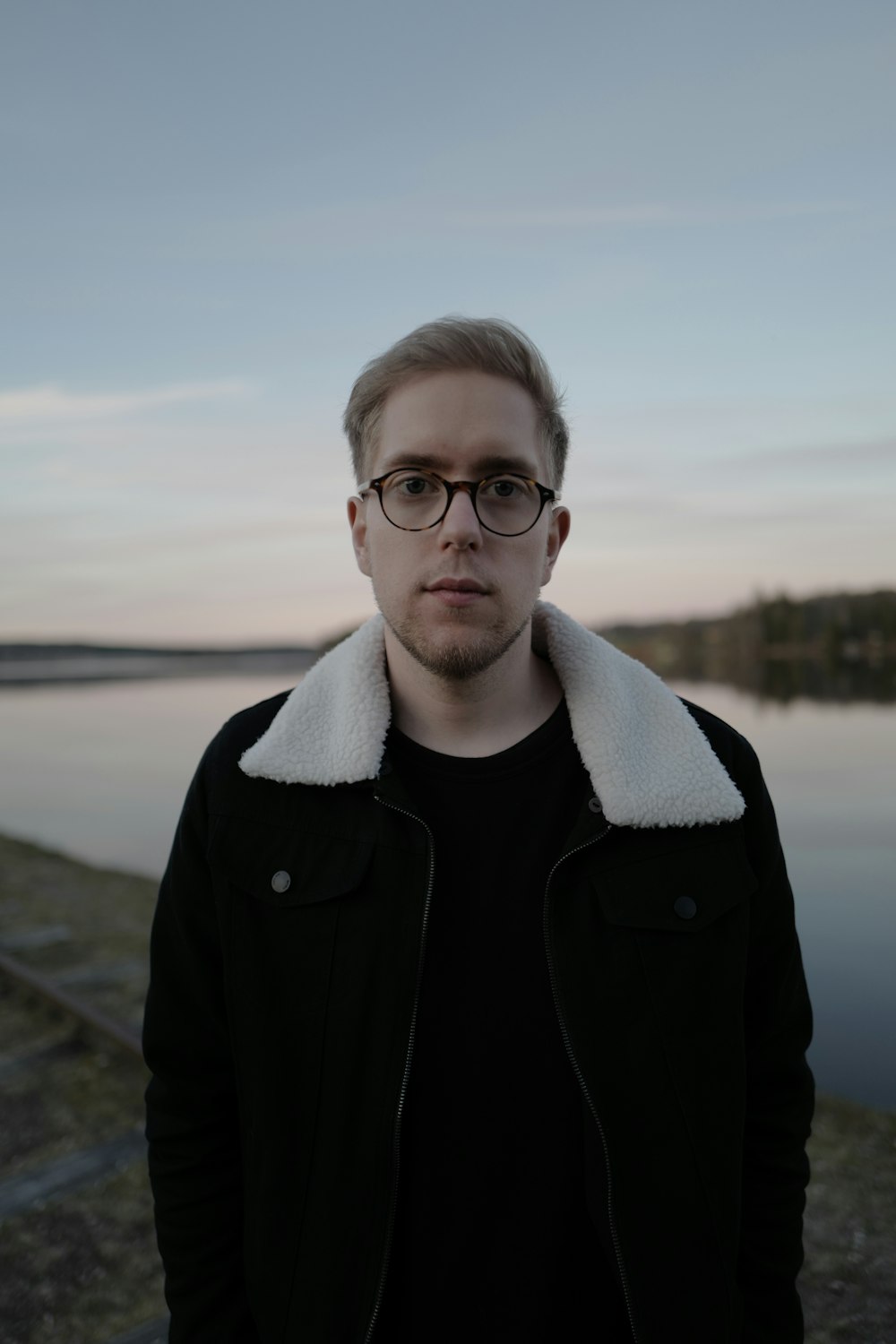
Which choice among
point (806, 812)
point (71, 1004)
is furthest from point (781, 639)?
point (71, 1004)

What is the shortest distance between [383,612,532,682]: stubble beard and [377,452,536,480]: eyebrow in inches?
11.5

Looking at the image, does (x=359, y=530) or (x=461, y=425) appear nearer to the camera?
(x=461, y=425)

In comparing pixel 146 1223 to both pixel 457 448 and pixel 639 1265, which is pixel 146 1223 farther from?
pixel 457 448

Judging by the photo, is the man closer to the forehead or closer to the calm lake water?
the forehead

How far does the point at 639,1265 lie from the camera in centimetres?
164

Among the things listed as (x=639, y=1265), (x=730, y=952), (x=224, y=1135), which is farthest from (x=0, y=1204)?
(x=730, y=952)

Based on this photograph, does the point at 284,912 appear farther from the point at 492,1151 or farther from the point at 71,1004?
the point at 71,1004

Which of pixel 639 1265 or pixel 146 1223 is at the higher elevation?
pixel 639 1265

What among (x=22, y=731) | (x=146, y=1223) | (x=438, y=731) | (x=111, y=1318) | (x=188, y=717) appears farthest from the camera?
(x=188, y=717)

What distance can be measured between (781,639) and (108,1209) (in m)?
110

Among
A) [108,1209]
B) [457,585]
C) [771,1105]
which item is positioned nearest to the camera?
[457,585]

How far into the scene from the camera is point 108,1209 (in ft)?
12.7

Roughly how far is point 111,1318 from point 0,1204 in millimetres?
931

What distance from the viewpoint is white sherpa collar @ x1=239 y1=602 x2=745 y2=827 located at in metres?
1.76
